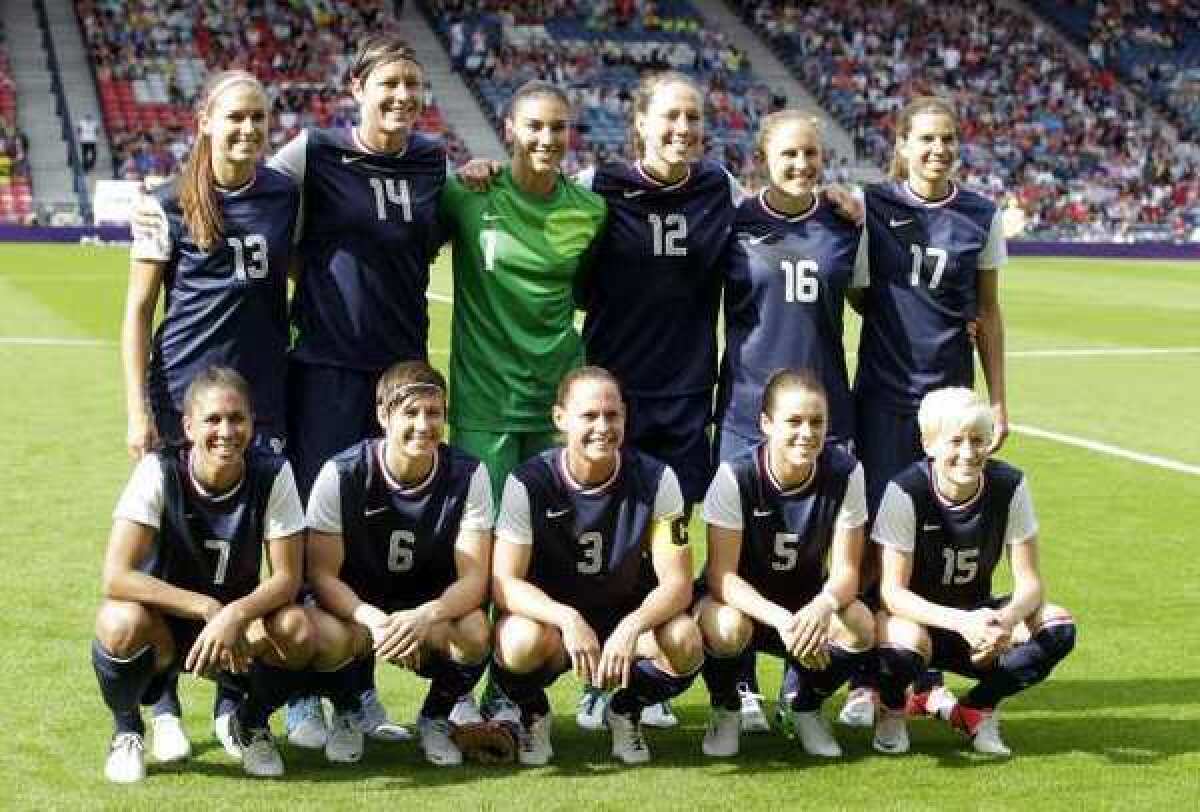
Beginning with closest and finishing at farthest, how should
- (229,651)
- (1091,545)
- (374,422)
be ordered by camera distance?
(229,651), (374,422), (1091,545)

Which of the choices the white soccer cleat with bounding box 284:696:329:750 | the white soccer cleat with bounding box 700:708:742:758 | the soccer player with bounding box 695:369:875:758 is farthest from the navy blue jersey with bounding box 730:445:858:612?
the white soccer cleat with bounding box 284:696:329:750

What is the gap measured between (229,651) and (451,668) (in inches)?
26.0

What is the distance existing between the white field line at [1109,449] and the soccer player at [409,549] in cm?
671

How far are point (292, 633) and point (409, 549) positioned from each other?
458 millimetres

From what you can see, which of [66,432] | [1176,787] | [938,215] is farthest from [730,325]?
[66,432]

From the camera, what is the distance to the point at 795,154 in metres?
5.77

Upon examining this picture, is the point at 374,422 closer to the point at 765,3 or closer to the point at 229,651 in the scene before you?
the point at 229,651

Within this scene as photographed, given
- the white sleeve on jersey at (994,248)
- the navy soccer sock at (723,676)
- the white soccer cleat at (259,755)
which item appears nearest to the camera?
the white soccer cleat at (259,755)

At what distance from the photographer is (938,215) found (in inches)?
239

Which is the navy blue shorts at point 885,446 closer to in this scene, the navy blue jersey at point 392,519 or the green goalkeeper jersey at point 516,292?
the green goalkeeper jersey at point 516,292

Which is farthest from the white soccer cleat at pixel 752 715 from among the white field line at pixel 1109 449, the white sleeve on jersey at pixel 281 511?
the white field line at pixel 1109 449

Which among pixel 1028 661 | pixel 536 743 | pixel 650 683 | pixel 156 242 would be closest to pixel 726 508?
pixel 650 683

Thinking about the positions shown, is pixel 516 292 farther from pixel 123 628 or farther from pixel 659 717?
pixel 123 628

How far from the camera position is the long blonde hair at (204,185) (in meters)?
5.47
